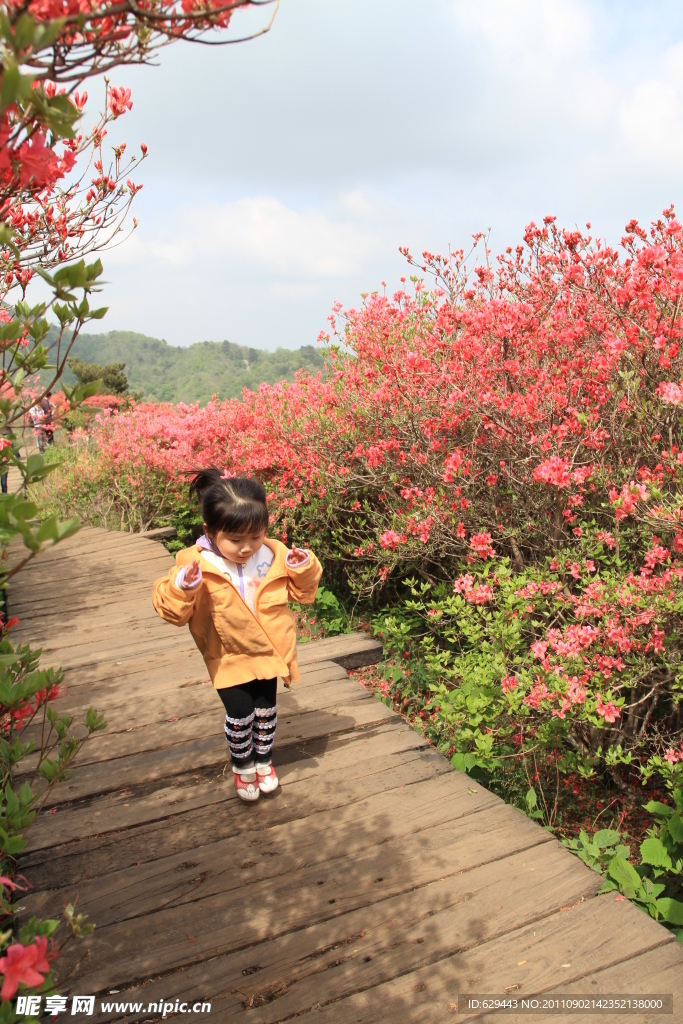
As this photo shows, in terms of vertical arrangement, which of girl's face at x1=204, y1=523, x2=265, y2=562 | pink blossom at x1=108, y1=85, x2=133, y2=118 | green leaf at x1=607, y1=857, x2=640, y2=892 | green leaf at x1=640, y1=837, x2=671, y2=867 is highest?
pink blossom at x1=108, y1=85, x2=133, y2=118

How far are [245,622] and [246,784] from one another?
2.17ft

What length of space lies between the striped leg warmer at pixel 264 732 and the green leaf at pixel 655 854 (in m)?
1.53

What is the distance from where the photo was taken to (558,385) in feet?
12.5

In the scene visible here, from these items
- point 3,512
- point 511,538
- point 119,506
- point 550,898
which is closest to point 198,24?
point 3,512

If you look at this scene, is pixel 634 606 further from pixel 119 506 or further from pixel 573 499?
pixel 119 506

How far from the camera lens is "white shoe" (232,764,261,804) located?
273cm

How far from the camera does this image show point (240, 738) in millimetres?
2736

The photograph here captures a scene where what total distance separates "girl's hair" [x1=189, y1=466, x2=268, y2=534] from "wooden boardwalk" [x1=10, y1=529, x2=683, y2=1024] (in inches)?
44.5

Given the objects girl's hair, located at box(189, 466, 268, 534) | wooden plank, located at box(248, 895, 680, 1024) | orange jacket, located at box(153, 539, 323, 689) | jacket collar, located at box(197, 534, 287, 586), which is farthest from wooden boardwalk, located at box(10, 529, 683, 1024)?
girl's hair, located at box(189, 466, 268, 534)

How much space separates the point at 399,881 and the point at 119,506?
7.25 metres

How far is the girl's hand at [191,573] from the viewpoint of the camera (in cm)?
247

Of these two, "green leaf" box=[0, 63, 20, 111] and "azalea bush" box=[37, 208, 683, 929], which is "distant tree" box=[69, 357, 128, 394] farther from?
"green leaf" box=[0, 63, 20, 111]

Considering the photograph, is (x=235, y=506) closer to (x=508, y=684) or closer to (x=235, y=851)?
Answer: (x=235, y=851)

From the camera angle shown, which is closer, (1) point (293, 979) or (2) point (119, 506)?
(1) point (293, 979)
